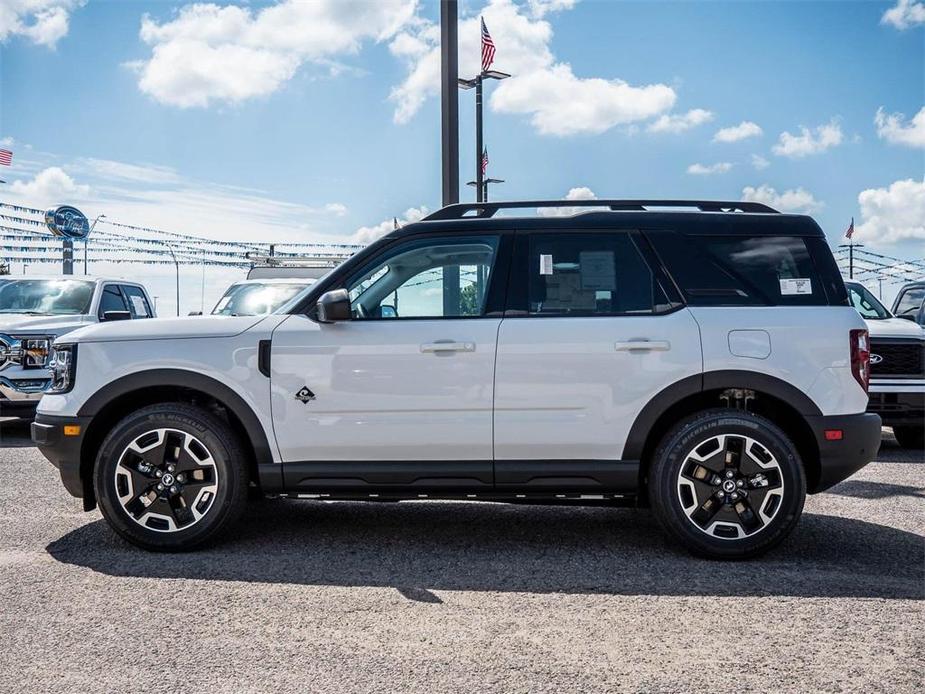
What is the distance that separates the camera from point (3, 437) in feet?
34.7

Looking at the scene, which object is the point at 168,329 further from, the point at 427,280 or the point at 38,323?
the point at 38,323

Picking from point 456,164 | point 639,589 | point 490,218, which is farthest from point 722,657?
point 456,164

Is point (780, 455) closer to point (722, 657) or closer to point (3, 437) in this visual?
point (722, 657)

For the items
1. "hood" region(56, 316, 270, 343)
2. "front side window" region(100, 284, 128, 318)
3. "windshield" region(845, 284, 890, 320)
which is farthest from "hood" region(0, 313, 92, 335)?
"windshield" region(845, 284, 890, 320)

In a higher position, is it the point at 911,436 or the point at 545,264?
the point at 545,264

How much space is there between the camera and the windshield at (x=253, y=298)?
11867mm

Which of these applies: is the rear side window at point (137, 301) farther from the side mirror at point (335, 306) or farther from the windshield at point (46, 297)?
the side mirror at point (335, 306)

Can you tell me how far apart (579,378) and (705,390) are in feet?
2.30

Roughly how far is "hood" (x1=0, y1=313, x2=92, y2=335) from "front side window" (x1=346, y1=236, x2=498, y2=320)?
6.58 meters

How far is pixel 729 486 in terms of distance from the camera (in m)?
5.04

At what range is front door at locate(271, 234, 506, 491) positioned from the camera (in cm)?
507

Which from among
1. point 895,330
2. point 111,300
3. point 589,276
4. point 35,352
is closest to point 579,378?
point 589,276

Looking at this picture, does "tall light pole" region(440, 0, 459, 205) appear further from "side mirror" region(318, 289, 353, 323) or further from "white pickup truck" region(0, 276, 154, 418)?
"side mirror" region(318, 289, 353, 323)

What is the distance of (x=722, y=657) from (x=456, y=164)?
27.9 feet
